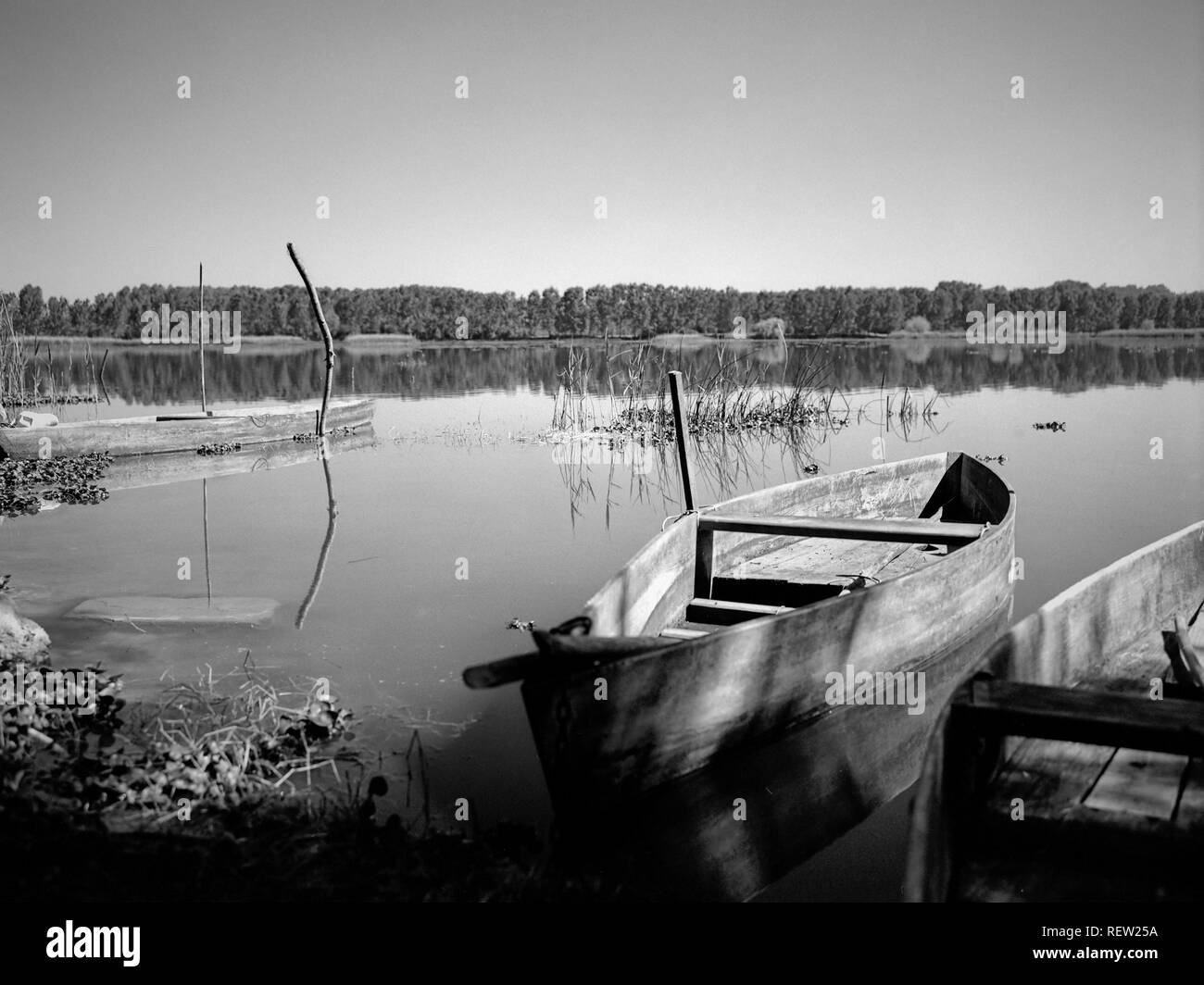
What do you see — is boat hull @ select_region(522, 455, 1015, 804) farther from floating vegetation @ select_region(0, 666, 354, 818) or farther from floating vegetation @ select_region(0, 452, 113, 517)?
floating vegetation @ select_region(0, 452, 113, 517)

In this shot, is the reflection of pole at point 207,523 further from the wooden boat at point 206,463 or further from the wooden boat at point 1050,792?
the wooden boat at point 1050,792

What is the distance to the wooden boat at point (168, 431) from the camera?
13477mm

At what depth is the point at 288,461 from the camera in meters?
15.4

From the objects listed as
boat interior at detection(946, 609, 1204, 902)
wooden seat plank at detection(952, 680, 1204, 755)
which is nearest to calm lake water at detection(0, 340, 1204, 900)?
boat interior at detection(946, 609, 1204, 902)

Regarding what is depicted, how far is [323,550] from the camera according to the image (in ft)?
31.2

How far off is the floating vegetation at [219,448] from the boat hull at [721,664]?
1042 cm

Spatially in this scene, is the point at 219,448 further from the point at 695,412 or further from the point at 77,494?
the point at 695,412

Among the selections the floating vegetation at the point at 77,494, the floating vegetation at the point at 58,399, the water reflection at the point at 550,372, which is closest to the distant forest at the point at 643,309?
the water reflection at the point at 550,372

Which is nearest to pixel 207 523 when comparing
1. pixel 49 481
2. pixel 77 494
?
pixel 77 494

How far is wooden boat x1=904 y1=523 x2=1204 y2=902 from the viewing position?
2.98m

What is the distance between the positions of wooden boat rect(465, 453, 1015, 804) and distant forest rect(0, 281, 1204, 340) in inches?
3034

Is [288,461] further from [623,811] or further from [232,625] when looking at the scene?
[623,811]

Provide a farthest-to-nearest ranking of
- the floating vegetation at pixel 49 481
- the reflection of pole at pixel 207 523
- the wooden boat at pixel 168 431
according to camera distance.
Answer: the wooden boat at pixel 168 431, the floating vegetation at pixel 49 481, the reflection of pole at pixel 207 523
